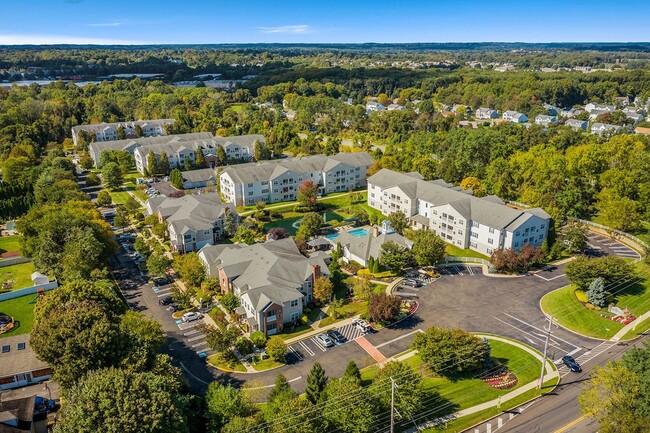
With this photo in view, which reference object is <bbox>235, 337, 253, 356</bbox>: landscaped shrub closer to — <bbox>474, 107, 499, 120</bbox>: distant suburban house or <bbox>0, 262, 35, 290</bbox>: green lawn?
<bbox>0, 262, 35, 290</bbox>: green lawn

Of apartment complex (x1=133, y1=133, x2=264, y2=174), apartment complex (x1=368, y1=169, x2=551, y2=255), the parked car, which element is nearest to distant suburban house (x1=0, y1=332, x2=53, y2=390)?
the parked car

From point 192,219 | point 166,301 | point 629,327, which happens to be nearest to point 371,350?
point 166,301

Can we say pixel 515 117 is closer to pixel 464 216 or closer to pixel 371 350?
pixel 464 216

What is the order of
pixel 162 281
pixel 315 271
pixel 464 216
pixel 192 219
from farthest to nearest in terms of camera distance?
pixel 192 219 < pixel 464 216 < pixel 162 281 < pixel 315 271

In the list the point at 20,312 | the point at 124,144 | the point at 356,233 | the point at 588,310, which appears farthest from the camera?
the point at 124,144

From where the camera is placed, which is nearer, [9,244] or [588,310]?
[588,310]

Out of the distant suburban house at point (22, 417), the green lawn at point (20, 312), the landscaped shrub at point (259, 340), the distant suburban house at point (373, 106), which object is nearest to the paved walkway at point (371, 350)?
the landscaped shrub at point (259, 340)

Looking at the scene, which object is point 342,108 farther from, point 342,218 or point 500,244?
point 500,244

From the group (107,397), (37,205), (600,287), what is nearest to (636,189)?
(600,287)
